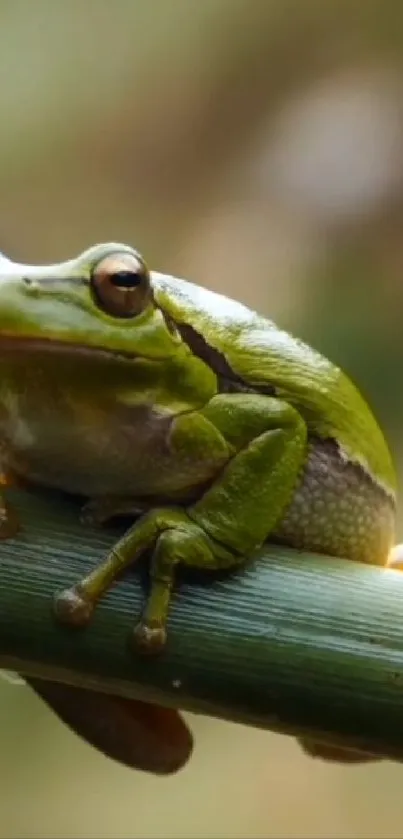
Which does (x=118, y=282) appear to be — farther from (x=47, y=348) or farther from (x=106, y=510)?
(x=106, y=510)

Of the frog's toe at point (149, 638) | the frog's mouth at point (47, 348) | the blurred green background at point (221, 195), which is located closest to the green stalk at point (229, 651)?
the frog's toe at point (149, 638)

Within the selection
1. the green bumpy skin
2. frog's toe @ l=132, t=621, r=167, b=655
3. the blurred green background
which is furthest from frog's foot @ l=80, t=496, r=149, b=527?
the blurred green background

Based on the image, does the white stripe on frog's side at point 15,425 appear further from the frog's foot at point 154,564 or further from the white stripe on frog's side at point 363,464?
the white stripe on frog's side at point 363,464

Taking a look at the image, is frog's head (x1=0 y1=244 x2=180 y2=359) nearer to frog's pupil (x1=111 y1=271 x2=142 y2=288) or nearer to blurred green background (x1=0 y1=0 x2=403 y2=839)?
frog's pupil (x1=111 y1=271 x2=142 y2=288)

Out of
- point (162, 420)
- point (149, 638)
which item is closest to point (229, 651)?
point (149, 638)

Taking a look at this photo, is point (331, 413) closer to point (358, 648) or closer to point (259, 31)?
point (358, 648)

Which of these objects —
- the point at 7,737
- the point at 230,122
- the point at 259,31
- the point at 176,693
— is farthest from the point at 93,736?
the point at 259,31

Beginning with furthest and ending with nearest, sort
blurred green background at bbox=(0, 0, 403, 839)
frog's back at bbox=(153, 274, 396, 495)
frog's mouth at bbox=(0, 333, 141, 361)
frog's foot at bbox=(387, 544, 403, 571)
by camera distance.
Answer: blurred green background at bbox=(0, 0, 403, 839), frog's foot at bbox=(387, 544, 403, 571), frog's back at bbox=(153, 274, 396, 495), frog's mouth at bbox=(0, 333, 141, 361)
